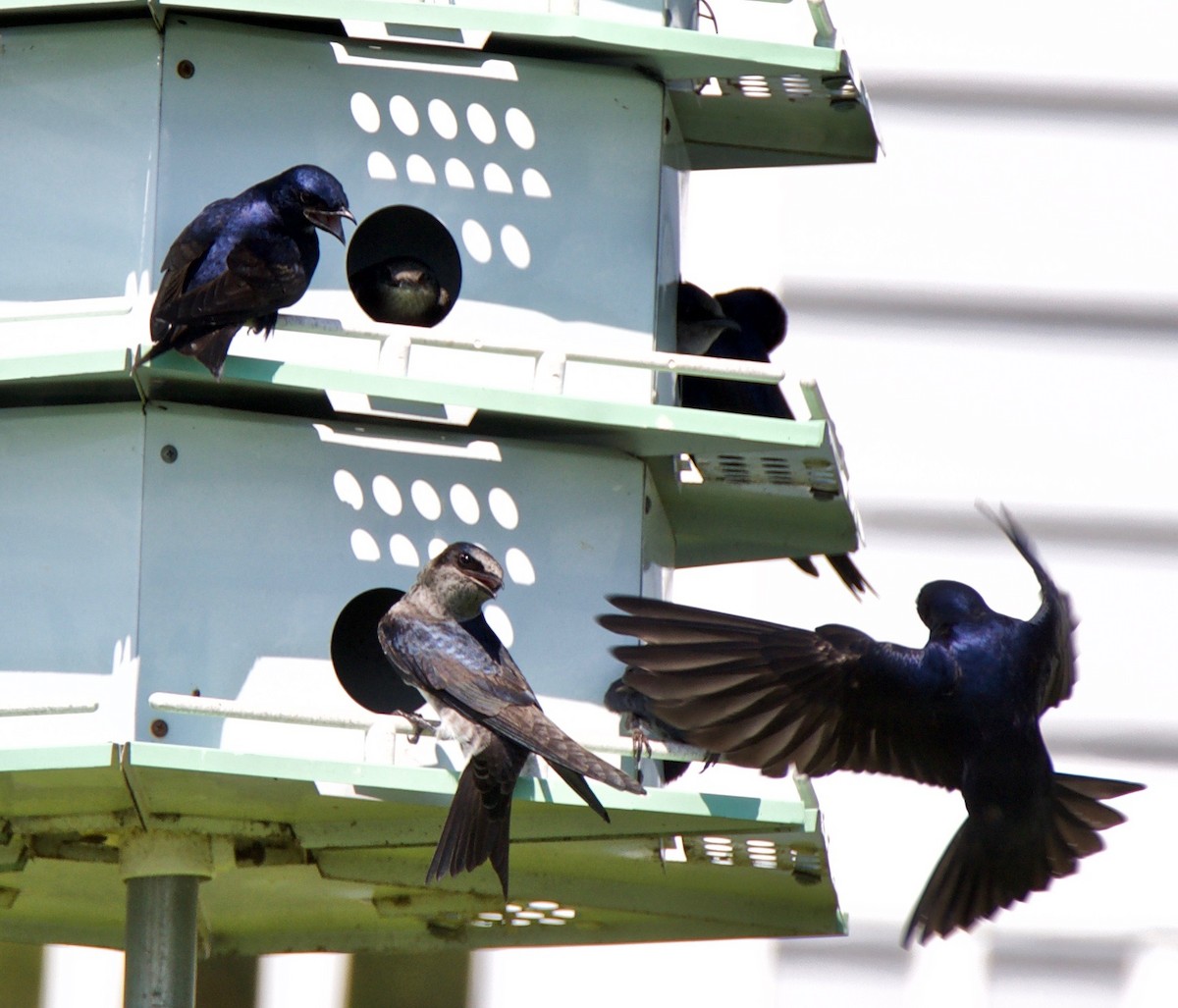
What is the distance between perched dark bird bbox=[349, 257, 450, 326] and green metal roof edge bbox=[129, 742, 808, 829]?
3.49ft

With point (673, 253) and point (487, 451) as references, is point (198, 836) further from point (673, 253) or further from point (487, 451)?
point (673, 253)

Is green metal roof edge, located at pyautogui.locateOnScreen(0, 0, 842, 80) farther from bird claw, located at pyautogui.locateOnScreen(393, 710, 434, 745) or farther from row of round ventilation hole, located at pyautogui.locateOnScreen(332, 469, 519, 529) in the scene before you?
bird claw, located at pyautogui.locateOnScreen(393, 710, 434, 745)

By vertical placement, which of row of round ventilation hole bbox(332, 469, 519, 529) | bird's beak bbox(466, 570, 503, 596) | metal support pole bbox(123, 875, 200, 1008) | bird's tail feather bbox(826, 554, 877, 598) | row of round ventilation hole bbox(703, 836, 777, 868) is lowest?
metal support pole bbox(123, 875, 200, 1008)

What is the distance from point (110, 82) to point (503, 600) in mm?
1158

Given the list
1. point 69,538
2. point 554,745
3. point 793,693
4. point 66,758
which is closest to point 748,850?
point 793,693

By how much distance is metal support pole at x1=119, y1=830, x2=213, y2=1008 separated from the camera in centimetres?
565

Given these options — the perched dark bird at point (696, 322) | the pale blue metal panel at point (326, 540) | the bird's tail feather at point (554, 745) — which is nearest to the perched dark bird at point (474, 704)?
the bird's tail feather at point (554, 745)

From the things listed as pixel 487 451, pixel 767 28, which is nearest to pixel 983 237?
pixel 767 28

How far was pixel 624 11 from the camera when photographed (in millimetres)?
6277

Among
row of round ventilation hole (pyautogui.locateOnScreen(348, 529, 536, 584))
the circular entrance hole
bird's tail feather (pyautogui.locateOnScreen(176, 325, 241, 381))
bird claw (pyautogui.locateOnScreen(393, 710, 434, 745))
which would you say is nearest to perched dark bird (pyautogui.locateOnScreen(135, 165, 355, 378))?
bird's tail feather (pyautogui.locateOnScreen(176, 325, 241, 381))

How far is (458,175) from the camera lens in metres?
6.08

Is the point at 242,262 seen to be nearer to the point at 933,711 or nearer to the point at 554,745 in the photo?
the point at 554,745

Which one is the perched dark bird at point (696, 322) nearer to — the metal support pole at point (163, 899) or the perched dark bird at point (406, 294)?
the perched dark bird at point (406, 294)

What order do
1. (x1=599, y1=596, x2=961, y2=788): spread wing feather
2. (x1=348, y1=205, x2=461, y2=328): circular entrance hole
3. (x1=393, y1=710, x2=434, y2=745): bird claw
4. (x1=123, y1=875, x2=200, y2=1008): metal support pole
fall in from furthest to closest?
(x1=348, y1=205, x2=461, y2=328): circular entrance hole, (x1=599, y1=596, x2=961, y2=788): spread wing feather, (x1=123, y1=875, x2=200, y2=1008): metal support pole, (x1=393, y1=710, x2=434, y2=745): bird claw
